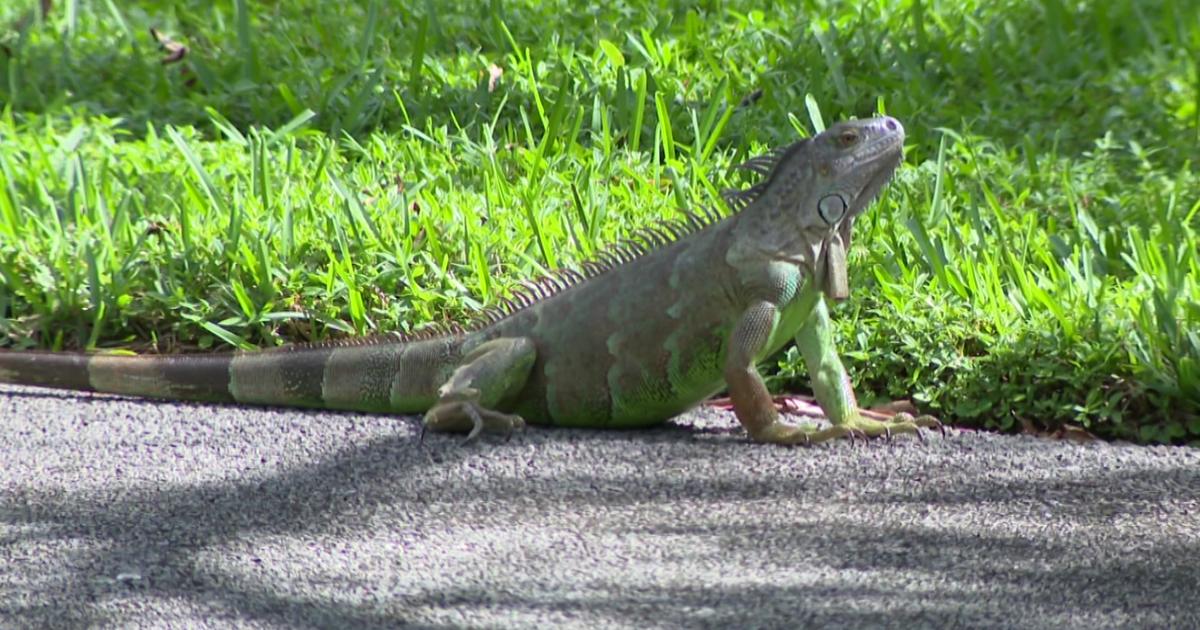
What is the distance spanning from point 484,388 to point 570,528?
0.78m

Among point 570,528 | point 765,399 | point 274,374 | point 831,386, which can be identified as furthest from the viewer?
point 274,374

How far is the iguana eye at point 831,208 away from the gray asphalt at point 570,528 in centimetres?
56

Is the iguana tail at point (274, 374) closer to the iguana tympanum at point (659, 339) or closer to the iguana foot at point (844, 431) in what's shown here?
the iguana tympanum at point (659, 339)

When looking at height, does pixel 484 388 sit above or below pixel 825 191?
below

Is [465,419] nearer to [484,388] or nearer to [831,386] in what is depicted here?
[484,388]

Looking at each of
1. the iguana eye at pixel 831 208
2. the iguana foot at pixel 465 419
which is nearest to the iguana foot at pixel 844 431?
the iguana eye at pixel 831 208

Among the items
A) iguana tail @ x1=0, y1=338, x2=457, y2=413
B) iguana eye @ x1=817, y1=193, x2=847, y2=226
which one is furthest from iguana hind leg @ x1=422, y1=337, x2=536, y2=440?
iguana eye @ x1=817, y1=193, x2=847, y2=226

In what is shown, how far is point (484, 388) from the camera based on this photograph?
4.44 meters

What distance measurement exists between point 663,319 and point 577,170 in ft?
5.48

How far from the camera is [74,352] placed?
16.0 feet

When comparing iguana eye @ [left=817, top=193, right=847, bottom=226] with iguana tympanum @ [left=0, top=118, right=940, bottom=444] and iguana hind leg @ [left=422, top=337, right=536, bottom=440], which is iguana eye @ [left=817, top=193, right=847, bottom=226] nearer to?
iguana tympanum @ [left=0, top=118, right=940, bottom=444]

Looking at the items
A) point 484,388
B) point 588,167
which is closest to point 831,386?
point 484,388

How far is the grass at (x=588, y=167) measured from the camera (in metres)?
4.84

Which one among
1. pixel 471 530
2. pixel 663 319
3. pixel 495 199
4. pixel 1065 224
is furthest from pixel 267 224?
pixel 1065 224
